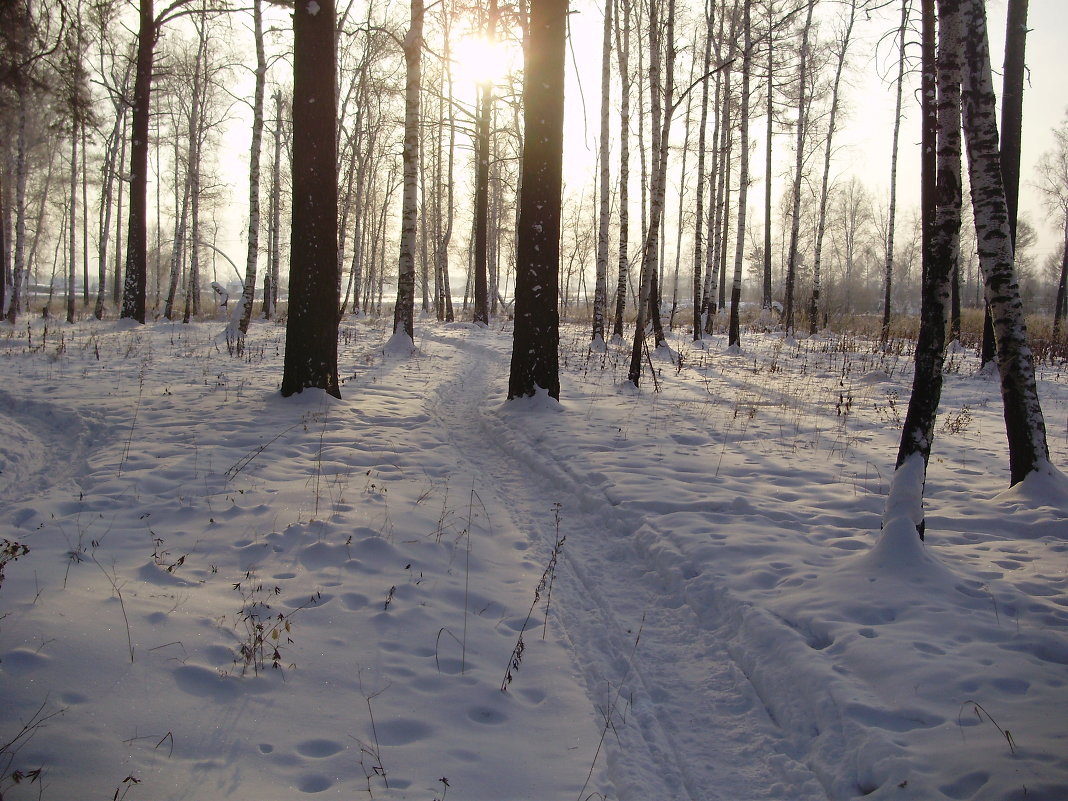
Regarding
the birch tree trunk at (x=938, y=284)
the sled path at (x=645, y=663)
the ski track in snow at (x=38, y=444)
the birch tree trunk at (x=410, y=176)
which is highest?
the birch tree trunk at (x=410, y=176)

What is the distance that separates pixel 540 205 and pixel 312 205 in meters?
3.13

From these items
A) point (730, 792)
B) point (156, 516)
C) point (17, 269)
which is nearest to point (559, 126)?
point (156, 516)

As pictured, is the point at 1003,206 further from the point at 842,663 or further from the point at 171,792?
the point at 171,792

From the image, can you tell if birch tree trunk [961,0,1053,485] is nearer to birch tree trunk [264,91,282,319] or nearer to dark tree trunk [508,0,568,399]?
dark tree trunk [508,0,568,399]

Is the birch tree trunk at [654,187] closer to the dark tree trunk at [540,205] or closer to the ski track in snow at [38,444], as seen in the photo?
the dark tree trunk at [540,205]

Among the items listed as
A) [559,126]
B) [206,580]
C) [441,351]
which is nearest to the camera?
[206,580]

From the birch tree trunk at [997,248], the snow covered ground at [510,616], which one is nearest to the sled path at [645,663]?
the snow covered ground at [510,616]

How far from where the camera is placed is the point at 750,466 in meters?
6.39

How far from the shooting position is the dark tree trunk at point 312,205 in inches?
303

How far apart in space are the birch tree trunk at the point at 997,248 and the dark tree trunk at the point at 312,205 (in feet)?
22.4

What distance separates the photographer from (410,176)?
558 inches

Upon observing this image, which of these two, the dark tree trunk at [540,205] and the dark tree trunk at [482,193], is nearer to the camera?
the dark tree trunk at [540,205]

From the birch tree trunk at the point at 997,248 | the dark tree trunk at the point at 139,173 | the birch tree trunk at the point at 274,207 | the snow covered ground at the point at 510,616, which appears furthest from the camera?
the birch tree trunk at the point at 274,207

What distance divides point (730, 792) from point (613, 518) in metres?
2.72
